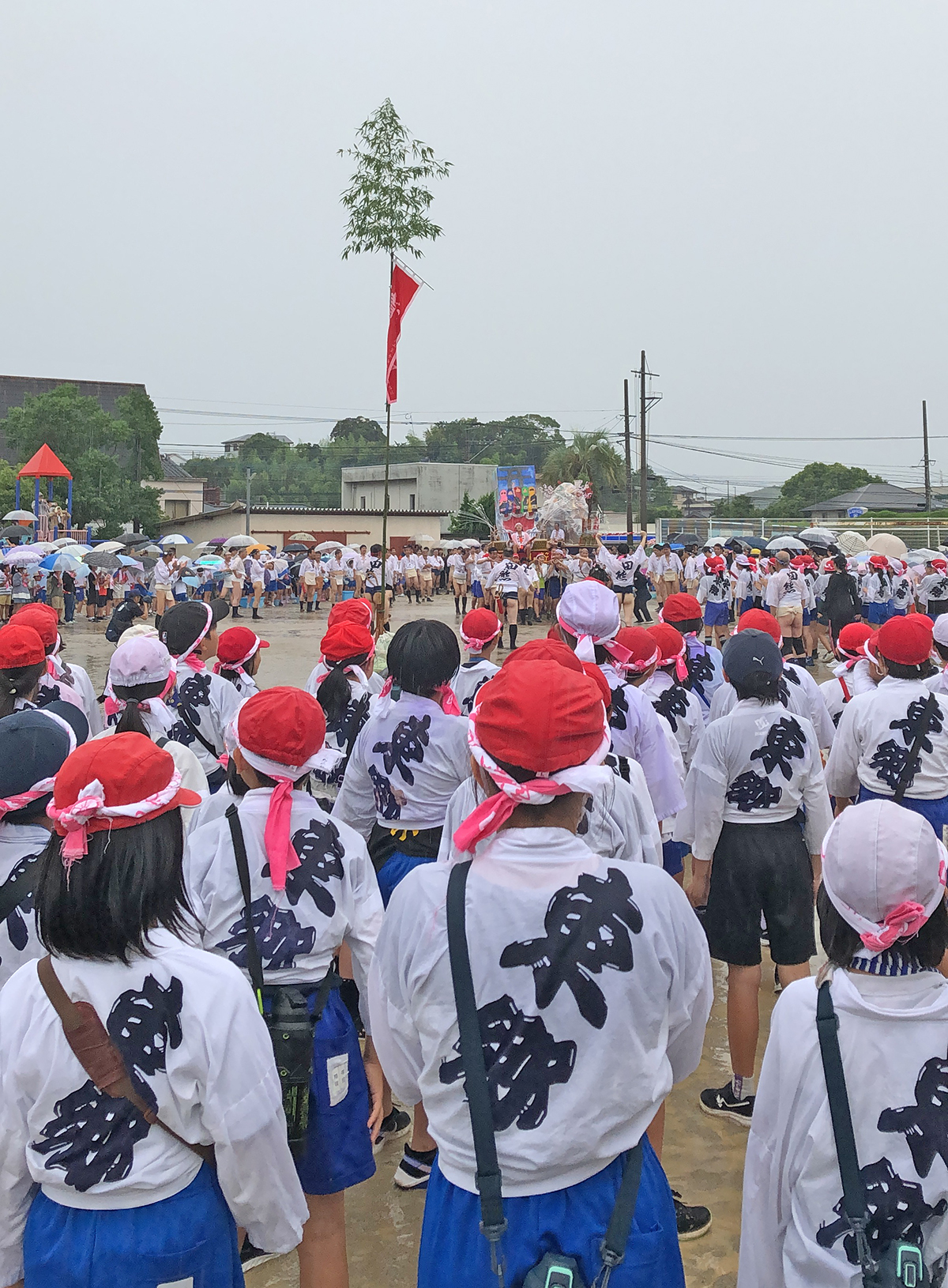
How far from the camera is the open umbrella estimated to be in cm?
2258

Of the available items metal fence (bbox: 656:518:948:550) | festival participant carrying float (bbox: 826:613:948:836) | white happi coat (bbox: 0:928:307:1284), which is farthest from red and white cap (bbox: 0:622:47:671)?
metal fence (bbox: 656:518:948:550)

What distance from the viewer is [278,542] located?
146ft

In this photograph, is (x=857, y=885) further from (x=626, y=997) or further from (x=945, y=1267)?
(x=945, y=1267)

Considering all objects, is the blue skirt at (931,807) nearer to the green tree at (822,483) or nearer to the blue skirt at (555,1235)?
the blue skirt at (555,1235)

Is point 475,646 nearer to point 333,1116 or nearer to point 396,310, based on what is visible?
point 333,1116

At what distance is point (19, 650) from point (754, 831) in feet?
10.4

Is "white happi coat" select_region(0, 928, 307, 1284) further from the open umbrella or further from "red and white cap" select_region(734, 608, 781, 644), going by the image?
the open umbrella

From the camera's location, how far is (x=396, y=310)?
10.8 metres

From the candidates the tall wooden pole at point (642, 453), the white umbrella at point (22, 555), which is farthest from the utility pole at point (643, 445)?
the white umbrella at point (22, 555)

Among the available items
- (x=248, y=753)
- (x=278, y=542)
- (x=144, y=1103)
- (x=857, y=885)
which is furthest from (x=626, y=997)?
(x=278, y=542)

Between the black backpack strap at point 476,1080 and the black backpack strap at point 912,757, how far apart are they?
10.6ft

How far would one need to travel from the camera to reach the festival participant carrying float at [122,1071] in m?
1.84

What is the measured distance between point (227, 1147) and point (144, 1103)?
0.62ft

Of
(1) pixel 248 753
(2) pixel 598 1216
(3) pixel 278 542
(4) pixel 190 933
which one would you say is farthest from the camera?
(3) pixel 278 542
